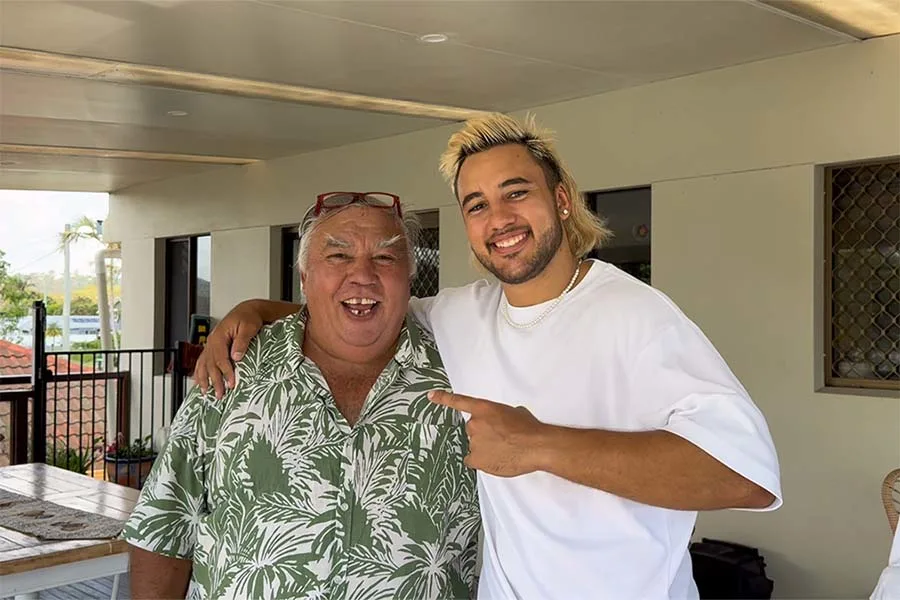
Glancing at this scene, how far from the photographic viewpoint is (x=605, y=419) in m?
1.38

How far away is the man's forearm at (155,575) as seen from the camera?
160 cm

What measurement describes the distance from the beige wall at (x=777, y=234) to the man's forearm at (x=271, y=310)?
279 centimetres

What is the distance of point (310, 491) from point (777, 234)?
309 cm

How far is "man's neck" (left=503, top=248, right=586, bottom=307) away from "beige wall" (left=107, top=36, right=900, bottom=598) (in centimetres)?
265

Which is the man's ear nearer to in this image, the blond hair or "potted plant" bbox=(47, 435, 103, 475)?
the blond hair

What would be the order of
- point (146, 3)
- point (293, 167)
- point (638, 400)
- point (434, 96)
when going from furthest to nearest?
point (293, 167), point (434, 96), point (146, 3), point (638, 400)

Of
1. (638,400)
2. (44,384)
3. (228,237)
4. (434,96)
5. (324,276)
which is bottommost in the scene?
(44,384)

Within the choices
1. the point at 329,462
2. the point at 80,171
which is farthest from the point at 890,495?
the point at 80,171

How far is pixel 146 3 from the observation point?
3068 mm

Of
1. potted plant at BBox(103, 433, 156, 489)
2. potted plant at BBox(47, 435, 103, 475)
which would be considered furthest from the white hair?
potted plant at BBox(103, 433, 156, 489)

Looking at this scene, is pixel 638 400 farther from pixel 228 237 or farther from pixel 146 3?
pixel 228 237

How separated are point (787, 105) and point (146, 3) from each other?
9.42ft

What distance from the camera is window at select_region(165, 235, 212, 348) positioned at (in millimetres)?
8352

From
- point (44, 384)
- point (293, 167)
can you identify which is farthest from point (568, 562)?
point (293, 167)
